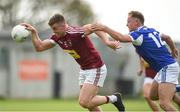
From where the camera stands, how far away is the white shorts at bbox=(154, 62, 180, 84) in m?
13.3

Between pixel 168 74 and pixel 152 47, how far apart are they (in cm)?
61

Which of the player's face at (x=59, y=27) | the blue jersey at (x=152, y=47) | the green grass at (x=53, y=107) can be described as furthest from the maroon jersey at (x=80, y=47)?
the green grass at (x=53, y=107)

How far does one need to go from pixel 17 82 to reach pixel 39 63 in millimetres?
1890

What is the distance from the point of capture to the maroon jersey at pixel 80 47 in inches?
543

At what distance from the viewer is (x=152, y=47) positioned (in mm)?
13258

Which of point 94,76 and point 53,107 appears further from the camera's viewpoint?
point 53,107

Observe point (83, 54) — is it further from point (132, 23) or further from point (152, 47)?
point (152, 47)

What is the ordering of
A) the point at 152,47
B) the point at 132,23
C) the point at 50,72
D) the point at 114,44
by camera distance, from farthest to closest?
the point at 50,72, the point at 132,23, the point at 152,47, the point at 114,44

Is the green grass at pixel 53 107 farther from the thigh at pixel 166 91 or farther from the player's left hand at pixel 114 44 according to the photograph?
the player's left hand at pixel 114 44

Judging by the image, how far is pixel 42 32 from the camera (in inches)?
1778

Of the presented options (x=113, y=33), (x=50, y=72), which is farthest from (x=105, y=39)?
(x=50, y=72)

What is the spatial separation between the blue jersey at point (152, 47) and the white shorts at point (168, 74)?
8cm

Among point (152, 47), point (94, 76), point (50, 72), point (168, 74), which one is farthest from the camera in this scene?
point (50, 72)

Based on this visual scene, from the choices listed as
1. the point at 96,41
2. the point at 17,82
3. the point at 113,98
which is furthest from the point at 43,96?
the point at 113,98
